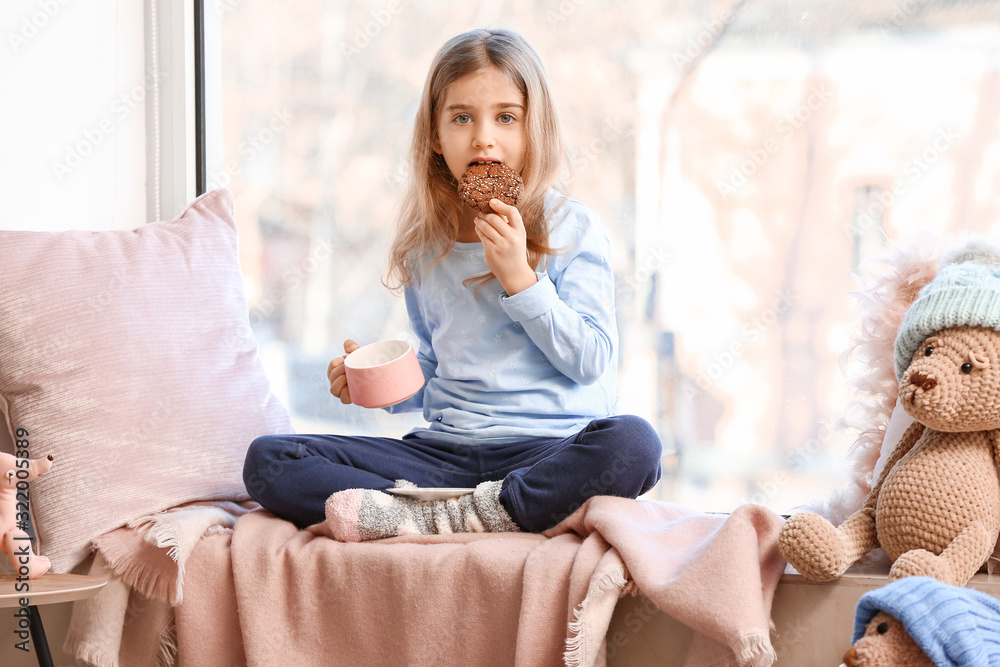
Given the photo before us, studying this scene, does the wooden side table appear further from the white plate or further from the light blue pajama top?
the light blue pajama top

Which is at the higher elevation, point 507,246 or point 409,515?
point 507,246

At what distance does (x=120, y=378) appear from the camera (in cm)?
132

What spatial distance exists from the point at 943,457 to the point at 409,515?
69 centimetres

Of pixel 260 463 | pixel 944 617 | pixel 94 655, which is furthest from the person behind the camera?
pixel 260 463

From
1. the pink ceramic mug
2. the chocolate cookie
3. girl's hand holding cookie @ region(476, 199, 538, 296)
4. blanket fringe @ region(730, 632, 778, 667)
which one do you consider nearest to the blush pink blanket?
blanket fringe @ region(730, 632, 778, 667)

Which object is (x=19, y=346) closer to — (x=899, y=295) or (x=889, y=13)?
(x=899, y=295)

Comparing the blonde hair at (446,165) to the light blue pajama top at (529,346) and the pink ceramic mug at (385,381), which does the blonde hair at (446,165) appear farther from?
the pink ceramic mug at (385,381)

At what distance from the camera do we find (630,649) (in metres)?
1.07

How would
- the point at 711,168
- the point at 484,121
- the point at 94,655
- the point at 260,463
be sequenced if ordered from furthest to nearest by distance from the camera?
the point at 711,168 < the point at 484,121 < the point at 260,463 < the point at 94,655

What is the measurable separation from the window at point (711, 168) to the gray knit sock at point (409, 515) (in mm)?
538

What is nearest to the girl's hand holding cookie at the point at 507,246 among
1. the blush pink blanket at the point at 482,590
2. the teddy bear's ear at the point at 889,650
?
the blush pink blanket at the point at 482,590

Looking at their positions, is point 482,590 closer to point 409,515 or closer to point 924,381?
point 409,515

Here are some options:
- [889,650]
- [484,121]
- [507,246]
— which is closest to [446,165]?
[484,121]

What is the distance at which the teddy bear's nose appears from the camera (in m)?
0.91
